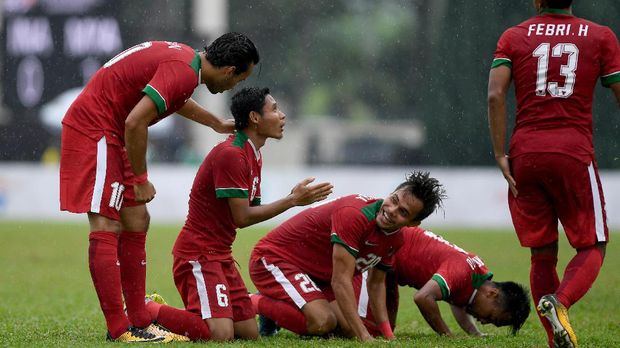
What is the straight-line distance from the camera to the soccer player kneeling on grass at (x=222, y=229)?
6535mm

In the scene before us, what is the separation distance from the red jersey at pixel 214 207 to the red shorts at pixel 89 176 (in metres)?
0.65

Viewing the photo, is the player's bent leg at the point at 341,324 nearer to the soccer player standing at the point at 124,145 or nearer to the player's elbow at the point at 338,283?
the player's elbow at the point at 338,283

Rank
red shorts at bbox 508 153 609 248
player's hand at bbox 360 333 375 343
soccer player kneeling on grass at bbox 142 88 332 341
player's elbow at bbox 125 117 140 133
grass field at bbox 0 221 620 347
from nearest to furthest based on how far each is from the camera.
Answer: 1. player's elbow at bbox 125 117 140 133
2. red shorts at bbox 508 153 609 248
3. player's hand at bbox 360 333 375 343
4. soccer player kneeling on grass at bbox 142 88 332 341
5. grass field at bbox 0 221 620 347

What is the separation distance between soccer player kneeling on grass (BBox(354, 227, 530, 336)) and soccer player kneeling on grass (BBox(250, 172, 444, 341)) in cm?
30

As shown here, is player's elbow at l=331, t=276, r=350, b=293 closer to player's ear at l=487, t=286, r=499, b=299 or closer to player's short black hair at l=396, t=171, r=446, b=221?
player's short black hair at l=396, t=171, r=446, b=221

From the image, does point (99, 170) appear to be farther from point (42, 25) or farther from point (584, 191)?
point (42, 25)

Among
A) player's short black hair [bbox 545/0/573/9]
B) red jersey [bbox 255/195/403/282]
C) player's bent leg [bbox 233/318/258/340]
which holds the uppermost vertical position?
player's short black hair [bbox 545/0/573/9]

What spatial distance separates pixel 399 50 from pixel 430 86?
15.0 m

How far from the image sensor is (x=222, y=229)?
6.77 meters

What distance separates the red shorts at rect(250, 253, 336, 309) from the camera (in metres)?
6.94

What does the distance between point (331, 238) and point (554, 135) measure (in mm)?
1487

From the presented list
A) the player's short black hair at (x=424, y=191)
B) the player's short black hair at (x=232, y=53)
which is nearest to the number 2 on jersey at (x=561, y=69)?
the player's short black hair at (x=424, y=191)

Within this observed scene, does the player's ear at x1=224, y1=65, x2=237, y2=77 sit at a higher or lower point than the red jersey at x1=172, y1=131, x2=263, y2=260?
higher

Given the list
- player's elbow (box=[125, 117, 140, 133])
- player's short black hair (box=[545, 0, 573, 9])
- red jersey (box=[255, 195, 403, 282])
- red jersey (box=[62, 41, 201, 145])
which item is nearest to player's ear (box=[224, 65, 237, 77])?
red jersey (box=[62, 41, 201, 145])
